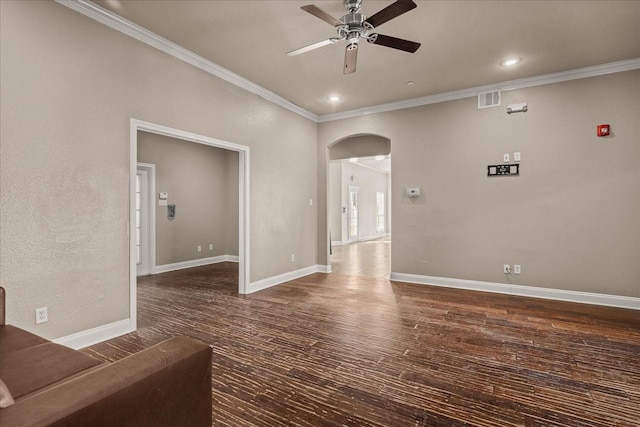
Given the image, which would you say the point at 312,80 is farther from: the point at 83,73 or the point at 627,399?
the point at 627,399

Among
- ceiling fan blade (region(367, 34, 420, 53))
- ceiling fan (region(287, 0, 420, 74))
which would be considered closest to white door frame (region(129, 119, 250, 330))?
ceiling fan (region(287, 0, 420, 74))

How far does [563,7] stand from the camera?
295cm

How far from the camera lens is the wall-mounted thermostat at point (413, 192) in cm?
547

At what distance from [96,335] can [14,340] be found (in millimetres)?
1347

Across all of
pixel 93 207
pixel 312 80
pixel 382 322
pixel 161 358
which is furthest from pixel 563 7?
pixel 93 207

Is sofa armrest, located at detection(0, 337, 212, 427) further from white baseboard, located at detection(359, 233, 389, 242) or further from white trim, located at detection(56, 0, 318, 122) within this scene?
white baseboard, located at detection(359, 233, 389, 242)

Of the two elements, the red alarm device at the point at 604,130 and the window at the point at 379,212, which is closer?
the red alarm device at the point at 604,130

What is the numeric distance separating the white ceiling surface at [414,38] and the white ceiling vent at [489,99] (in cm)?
17

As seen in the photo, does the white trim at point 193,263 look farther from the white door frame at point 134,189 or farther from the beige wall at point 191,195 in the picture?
the white door frame at point 134,189

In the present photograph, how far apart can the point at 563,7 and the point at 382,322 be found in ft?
11.6

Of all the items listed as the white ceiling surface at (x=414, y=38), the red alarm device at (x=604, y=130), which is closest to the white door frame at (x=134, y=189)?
the white ceiling surface at (x=414, y=38)

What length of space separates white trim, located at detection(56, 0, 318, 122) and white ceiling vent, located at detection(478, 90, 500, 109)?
3208 millimetres

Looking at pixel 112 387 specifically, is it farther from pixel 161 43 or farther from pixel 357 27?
pixel 161 43

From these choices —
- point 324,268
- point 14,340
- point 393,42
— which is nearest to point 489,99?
point 393,42
